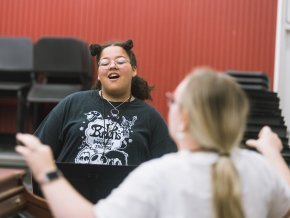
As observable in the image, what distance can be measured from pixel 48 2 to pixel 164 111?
1733 mm

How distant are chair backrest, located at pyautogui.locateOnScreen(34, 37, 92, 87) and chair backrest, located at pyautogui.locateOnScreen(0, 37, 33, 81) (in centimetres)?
18

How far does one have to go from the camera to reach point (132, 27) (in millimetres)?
4953

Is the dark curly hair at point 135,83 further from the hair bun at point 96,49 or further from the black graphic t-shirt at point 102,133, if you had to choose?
the black graphic t-shirt at point 102,133

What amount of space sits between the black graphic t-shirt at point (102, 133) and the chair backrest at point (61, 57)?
241 centimetres

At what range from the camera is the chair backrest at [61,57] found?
4.65m

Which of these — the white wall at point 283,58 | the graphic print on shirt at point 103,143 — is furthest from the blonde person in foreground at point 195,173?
the white wall at point 283,58

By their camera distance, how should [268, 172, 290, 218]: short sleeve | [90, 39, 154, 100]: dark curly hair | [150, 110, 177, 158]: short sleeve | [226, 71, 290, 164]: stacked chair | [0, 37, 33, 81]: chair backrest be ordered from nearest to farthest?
1. [268, 172, 290, 218]: short sleeve
2. [226, 71, 290, 164]: stacked chair
3. [150, 110, 177, 158]: short sleeve
4. [90, 39, 154, 100]: dark curly hair
5. [0, 37, 33, 81]: chair backrest

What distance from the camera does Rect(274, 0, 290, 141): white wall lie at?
462 centimetres

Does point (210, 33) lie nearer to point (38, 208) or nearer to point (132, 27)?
point (132, 27)

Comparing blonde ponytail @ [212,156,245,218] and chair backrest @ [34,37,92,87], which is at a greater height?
chair backrest @ [34,37,92,87]

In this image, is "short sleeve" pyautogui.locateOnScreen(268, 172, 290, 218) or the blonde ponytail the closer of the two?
the blonde ponytail

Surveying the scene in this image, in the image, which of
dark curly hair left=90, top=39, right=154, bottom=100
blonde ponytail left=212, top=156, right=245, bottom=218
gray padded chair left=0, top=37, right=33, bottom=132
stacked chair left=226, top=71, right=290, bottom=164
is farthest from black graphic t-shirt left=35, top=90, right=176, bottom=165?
gray padded chair left=0, top=37, right=33, bottom=132

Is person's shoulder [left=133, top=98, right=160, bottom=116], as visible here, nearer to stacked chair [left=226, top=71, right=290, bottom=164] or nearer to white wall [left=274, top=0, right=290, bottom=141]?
stacked chair [left=226, top=71, right=290, bottom=164]

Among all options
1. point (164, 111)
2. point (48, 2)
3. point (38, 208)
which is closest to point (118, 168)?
point (38, 208)
